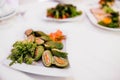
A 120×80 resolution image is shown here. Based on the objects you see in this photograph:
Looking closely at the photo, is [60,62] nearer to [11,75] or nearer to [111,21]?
[11,75]

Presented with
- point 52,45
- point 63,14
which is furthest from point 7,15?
point 52,45

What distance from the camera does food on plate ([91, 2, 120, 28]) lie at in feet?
2.90

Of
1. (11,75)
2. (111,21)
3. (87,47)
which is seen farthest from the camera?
(111,21)

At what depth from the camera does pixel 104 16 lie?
1002 millimetres

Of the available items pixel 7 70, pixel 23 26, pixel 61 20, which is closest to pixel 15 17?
pixel 23 26

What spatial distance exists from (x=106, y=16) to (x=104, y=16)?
0.01m

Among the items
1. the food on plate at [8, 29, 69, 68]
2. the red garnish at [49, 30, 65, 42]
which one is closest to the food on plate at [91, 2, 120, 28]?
the red garnish at [49, 30, 65, 42]

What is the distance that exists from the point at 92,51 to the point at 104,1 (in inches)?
23.5

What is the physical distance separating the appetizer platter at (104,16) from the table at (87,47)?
0.08ft

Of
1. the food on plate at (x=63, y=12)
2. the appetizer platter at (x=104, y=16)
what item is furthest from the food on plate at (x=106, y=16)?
the food on plate at (x=63, y=12)

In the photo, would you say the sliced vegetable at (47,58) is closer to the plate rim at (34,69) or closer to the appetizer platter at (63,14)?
the plate rim at (34,69)

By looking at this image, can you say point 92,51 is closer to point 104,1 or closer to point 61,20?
point 61,20

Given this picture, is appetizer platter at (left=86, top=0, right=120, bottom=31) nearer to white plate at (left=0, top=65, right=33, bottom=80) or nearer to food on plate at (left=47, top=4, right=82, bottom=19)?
food on plate at (left=47, top=4, right=82, bottom=19)

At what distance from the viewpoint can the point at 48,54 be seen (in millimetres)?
612
